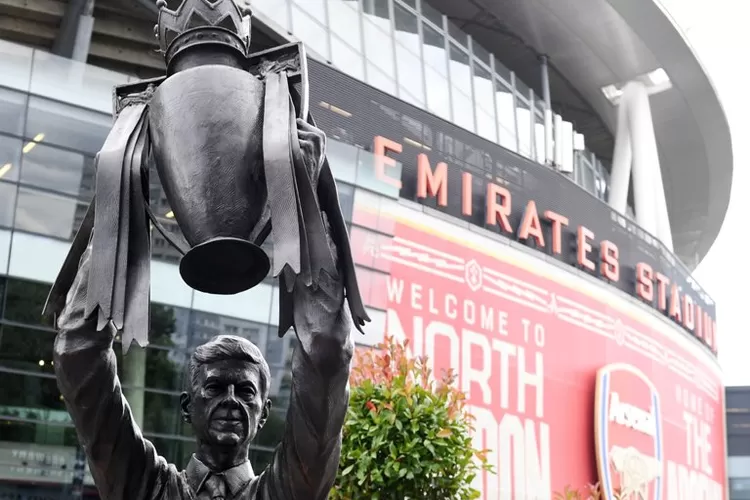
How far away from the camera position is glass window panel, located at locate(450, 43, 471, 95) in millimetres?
32812

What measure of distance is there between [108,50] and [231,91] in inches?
872

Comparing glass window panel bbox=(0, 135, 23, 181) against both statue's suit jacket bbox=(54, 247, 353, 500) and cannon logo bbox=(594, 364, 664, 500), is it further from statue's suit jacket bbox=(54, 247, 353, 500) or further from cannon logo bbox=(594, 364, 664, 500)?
cannon logo bbox=(594, 364, 664, 500)

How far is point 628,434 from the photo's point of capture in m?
29.0

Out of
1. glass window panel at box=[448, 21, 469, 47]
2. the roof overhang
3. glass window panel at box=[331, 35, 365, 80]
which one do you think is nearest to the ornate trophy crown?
glass window panel at box=[331, 35, 365, 80]

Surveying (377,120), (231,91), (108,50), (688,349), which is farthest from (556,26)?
(231,91)

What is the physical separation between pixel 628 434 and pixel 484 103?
10881 millimetres

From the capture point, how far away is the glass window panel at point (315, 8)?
2699cm

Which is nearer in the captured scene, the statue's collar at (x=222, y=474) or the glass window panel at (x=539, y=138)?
the statue's collar at (x=222, y=474)

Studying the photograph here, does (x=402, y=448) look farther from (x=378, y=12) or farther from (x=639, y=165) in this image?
(x=639, y=165)

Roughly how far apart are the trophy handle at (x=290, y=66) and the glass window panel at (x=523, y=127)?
32.4 metres

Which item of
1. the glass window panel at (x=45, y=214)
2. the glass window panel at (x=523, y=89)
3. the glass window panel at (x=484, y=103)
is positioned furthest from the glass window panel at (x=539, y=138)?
the glass window panel at (x=45, y=214)

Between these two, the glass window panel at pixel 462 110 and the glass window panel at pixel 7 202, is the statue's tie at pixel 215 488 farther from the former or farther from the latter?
the glass window panel at pixel 462 110

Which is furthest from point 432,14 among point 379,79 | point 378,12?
point 379,79

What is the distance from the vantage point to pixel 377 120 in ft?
→ 80.9
